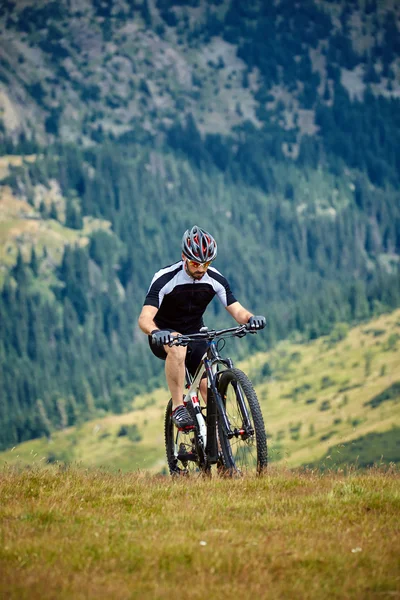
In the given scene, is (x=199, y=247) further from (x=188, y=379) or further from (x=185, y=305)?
(x=188, y=379)

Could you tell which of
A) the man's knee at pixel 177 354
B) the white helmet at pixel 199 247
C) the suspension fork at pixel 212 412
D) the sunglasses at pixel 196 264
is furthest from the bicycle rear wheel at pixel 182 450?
the white helmet at pixel 199 247

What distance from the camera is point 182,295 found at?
48.3 ft

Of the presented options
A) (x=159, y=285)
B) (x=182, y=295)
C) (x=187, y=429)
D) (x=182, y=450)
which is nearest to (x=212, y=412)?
(x=187, y=429)

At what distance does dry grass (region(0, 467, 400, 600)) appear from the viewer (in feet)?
25.7

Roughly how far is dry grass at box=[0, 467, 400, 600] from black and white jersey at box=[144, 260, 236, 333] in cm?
297

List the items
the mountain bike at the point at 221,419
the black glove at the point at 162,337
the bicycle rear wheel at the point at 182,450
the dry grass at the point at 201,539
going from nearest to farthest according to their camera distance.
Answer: the dry grass at the point at 201,539 → the mountain bike at the point at 221,419 → the black glove at the point at 162,337 → the bicycle rear wheel at the point at 182,450

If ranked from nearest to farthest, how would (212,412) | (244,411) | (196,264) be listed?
(244,411)
(196,264)
(212,412)

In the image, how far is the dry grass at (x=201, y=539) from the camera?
7836mm

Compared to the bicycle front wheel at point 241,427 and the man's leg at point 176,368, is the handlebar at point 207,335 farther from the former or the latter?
the bicycle front wheel at point 241,427

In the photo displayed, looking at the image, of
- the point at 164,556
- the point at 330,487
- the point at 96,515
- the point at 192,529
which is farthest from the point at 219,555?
the point at 330,487

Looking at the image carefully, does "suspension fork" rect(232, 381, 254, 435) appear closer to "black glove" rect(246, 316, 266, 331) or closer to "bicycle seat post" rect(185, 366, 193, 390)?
"black glove" rect(246, 316, 266, 331)

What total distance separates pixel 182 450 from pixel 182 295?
2.75 meters

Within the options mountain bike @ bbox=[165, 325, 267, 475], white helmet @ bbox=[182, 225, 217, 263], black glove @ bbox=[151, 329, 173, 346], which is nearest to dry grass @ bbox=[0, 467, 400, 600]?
mountain bike @ bbox=[165, 325, 267, 475]

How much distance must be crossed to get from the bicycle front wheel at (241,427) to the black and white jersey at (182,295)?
4.59ft
